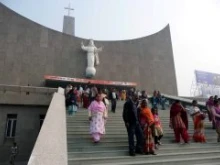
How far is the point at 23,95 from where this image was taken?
31.2 ft

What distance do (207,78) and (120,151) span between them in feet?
97.5

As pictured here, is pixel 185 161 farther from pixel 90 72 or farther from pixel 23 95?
pixel 90 72

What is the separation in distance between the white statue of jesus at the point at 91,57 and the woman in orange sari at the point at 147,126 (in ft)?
38.4

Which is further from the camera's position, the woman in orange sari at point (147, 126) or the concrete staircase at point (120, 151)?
the woman in orange sari at point (147, 126)

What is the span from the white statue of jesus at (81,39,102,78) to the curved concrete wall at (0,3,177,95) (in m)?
0.58

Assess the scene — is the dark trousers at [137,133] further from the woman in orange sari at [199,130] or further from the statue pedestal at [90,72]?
the statue pedestal at [90,72]

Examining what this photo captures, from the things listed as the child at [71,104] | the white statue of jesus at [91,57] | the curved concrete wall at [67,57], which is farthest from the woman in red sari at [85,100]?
the white statue of jesus at [91,57]

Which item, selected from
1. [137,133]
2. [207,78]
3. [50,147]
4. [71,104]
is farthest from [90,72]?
[207,78]

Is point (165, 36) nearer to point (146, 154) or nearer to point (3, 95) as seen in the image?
point (3, 95)

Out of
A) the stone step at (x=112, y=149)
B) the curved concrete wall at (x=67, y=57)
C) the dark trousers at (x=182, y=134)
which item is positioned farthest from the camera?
the curved concrete wall at (x=67, y=57)

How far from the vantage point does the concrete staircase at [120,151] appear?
12.5ft

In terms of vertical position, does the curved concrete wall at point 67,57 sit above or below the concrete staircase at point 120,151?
above

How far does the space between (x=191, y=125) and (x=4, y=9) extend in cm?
1490

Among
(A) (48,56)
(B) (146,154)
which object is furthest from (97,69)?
(B) (146,154)
